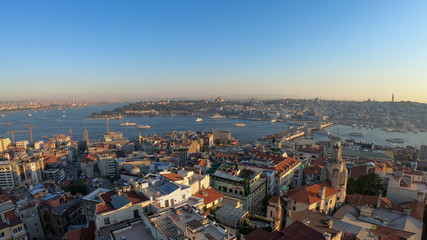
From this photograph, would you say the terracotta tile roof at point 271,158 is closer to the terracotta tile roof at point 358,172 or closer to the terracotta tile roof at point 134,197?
the terracotta tile roof at point 358,172

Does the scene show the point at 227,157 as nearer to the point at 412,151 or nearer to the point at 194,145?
the point at 194,145

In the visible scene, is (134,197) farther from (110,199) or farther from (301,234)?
(301,234)

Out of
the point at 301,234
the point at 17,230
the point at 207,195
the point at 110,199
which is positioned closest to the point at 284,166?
the point at 207,195

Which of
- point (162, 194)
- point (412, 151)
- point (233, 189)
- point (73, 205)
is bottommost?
point (412, 151)

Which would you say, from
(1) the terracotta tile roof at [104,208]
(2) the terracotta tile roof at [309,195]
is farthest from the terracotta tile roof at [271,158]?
(1) the terracotta tile roof at [104,208]

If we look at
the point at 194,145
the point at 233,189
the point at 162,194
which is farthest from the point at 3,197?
the point at 194,145
